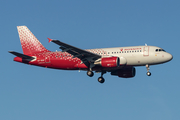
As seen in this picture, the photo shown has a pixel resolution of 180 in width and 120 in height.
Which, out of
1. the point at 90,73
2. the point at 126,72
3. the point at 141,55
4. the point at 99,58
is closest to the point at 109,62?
the point at 99,58

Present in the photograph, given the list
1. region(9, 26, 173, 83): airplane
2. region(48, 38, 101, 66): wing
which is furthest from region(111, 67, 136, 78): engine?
region(48, 38, 101, 66): wing

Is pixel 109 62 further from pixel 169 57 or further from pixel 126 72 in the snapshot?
pixel 169 57

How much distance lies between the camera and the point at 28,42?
201 feet

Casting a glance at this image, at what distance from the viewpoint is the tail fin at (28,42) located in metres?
60.2

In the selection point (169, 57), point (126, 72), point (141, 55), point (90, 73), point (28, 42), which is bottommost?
point (90, 73)

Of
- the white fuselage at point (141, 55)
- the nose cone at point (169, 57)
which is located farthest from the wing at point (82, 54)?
the nose cone at point (169, 57)

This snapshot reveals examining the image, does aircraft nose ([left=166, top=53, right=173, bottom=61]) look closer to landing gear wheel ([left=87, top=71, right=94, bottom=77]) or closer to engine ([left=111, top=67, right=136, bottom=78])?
engine ([left=111, top=67, right=136, bottom=78])

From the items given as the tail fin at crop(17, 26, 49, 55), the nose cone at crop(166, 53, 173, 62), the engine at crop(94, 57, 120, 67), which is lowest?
the engine at crop(94, 57, 120, 67)

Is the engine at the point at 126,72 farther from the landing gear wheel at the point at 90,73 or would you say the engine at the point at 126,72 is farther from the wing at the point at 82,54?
the wing at the point at 82,54

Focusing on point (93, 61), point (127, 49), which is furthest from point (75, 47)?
point (127, 49)

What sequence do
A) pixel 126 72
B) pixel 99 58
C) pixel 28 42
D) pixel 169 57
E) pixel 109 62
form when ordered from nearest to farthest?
pixel 109 62 < pixel 169 57 < pixel 99 58 < pixel 126 72 < pixel 28 42

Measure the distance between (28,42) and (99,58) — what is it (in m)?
14.7

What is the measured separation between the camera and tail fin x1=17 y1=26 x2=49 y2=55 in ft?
198

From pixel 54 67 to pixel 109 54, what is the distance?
9808 mm
